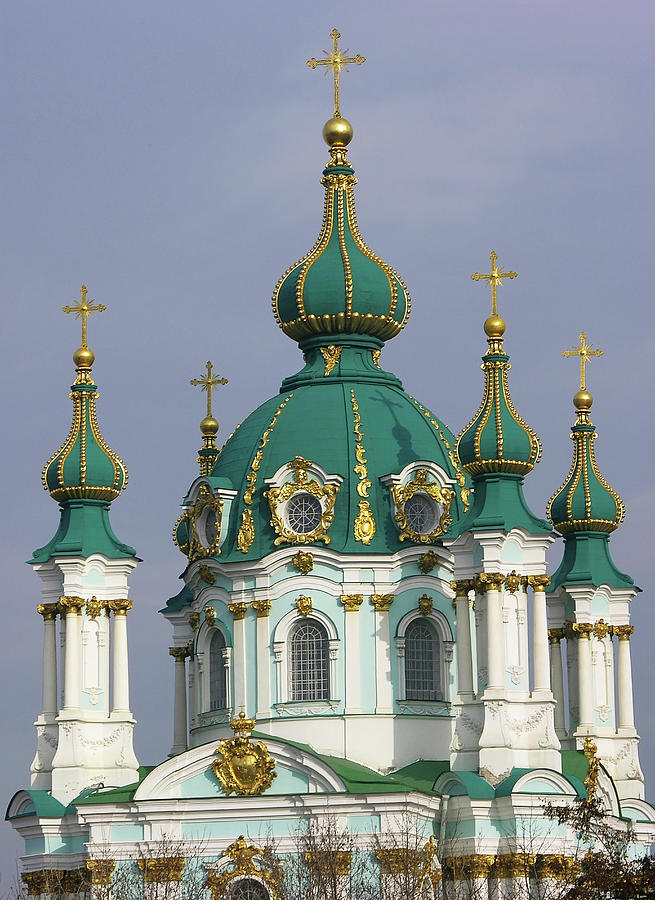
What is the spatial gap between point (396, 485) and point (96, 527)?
6.54 m

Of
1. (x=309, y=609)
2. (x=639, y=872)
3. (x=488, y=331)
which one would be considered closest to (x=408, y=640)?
(x=309, y=609)

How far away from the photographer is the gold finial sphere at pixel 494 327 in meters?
58.7

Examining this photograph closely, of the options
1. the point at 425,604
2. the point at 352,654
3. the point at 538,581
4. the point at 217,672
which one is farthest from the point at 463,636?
the point at 217,672

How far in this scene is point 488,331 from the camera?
58.8 m

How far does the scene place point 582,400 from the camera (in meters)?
67.4

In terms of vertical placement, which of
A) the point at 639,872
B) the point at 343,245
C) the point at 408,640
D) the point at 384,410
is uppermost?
the point at 343,245

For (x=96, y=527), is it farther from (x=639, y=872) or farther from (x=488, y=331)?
(x=639, y=872)

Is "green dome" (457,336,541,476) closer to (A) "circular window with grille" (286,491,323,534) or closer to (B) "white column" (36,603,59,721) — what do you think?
(A) "circular window with grille" (286,491,323,534)

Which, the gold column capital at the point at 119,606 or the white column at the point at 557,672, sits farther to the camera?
the white column at the point at 557,672

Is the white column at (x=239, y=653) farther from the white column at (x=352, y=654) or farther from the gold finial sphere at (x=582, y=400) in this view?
the gold finial sphere at (x=582, y=400)

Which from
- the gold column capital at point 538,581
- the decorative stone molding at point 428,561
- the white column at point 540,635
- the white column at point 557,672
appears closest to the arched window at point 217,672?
the decorative stone molding at point 428,561

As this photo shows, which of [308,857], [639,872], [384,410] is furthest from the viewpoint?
[384,410]

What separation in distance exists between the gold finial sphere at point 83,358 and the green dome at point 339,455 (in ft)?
12.7

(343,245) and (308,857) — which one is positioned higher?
(343,245)
